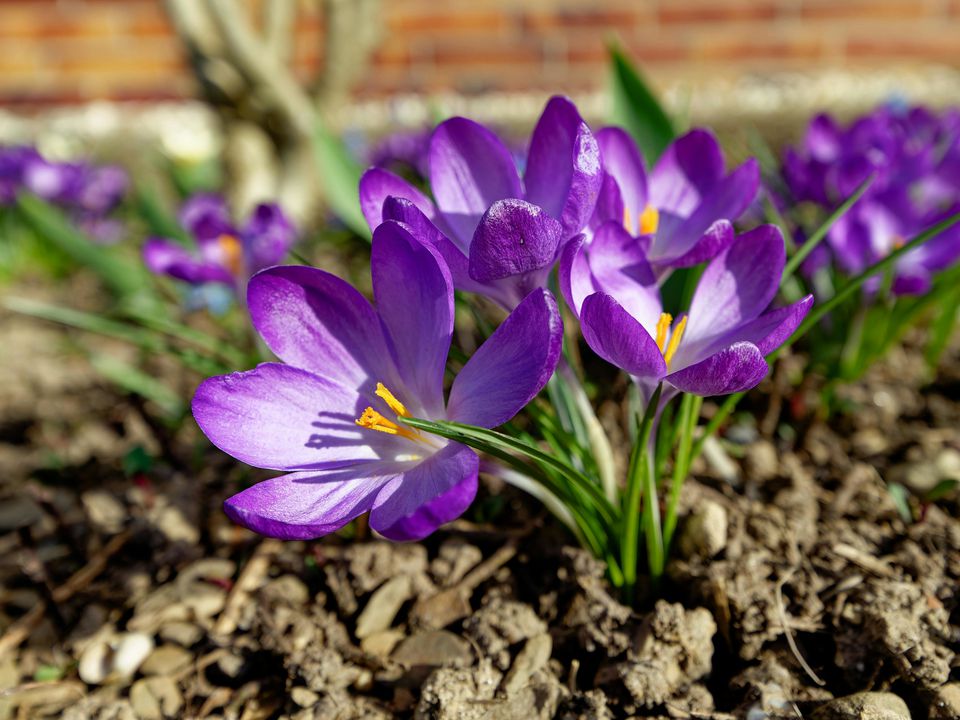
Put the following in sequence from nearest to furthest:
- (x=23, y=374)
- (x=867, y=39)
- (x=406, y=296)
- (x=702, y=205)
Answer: (x=406, y=296)
(x=702, y=205)
(x=23, y=374)
(x=867, y=39)

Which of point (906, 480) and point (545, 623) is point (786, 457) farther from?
point (545, 623)

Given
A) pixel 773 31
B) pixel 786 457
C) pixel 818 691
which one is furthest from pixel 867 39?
pixel 818 691

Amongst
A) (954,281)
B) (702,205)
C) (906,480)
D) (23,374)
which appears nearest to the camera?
(702,205)

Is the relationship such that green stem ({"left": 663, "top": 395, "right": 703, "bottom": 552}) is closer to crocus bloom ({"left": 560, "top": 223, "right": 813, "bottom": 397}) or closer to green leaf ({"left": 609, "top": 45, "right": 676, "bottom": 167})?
crocus bloom ({"left": 560, "top": 223, "right": 813, "bottom": 397})

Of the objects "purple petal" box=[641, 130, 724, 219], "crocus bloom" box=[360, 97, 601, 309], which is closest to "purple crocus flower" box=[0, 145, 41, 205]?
"crocus bloom" box=[360, 97, 601, 309]

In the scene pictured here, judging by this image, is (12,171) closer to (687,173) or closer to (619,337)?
(687,173)

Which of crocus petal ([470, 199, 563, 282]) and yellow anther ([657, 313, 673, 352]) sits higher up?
crocus petal ([470, 199, 563, 282])

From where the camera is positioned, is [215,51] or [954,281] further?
[215,51]
